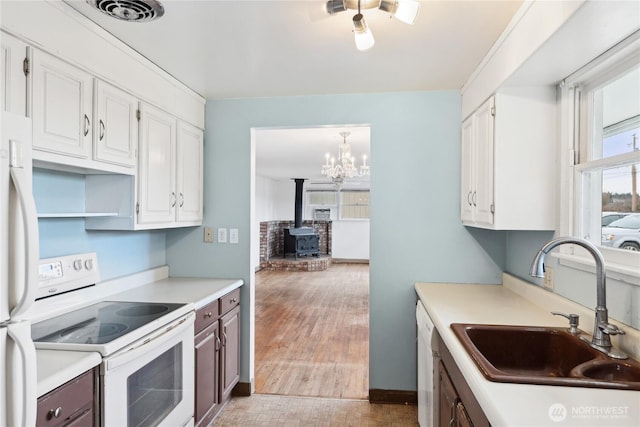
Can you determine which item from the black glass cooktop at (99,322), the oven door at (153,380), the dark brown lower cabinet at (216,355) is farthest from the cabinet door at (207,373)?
the black glass cooktop at (99,322)

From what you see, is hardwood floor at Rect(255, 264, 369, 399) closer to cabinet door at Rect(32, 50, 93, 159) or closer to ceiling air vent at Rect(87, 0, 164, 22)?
cabinet door at Rect(32, 50, 93, 159)

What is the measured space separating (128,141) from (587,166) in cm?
233

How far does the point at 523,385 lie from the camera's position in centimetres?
108

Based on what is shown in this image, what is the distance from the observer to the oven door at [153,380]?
139cm

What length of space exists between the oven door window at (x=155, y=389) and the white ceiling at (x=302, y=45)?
1.60 m

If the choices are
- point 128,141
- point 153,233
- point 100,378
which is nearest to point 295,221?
point 153,233

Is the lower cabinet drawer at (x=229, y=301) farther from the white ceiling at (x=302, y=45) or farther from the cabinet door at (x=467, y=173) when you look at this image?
the cabinet door at (x=467, y=173)

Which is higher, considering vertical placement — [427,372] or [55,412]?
[55,412]

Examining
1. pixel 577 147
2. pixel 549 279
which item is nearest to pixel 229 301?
pixel 549 279

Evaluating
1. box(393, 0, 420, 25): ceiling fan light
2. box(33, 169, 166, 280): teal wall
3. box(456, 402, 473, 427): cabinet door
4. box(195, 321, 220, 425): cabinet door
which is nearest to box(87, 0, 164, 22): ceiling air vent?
box(33, 169, 166, 280): teal wall

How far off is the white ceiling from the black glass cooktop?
55.3 inches

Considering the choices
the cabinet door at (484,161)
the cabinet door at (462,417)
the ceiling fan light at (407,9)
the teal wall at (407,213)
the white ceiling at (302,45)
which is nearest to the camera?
the cabinet door at (462,417)

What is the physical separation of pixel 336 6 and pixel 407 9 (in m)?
0.29

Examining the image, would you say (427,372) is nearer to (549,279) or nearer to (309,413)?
(549,279)
